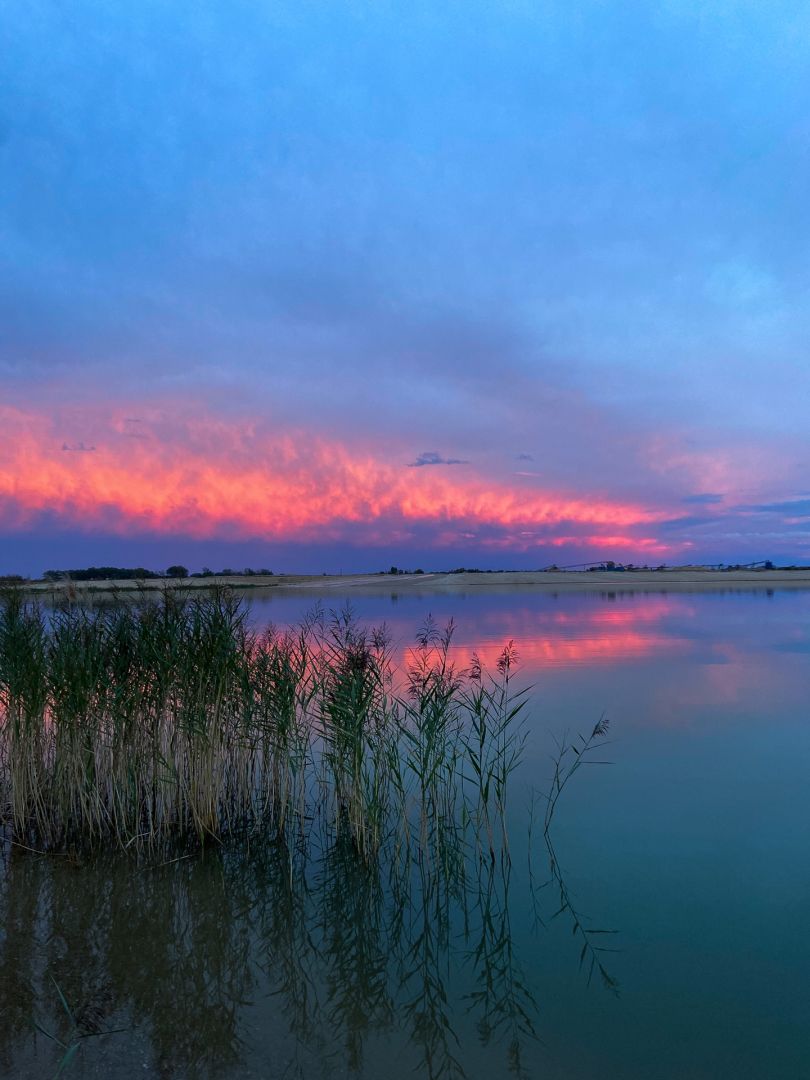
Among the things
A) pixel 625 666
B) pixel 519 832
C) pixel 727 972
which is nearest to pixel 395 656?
pixel 625 666

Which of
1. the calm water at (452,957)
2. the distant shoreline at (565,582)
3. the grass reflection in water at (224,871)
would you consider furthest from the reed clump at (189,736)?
the distant shoreline at (565,582)

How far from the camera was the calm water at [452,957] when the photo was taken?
448cm

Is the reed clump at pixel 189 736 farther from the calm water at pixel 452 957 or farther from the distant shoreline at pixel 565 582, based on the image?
the distant shoreline at pixel 565 582

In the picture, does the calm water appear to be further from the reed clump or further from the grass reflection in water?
the reed clump

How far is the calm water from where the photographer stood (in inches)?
176

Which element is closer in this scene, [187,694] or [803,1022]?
[803,1022]

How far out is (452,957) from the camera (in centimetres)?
569

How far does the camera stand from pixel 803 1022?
484 centimetres

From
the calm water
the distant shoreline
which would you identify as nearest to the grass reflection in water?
the calm water

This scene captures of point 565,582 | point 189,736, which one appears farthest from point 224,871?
point 565,582

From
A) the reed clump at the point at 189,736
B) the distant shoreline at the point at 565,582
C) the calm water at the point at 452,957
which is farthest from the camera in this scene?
the distant shoreline at the point at 565,582

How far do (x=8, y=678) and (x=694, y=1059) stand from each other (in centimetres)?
784

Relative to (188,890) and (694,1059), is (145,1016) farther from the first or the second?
(694,1059)

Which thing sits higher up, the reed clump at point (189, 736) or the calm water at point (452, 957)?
the reed clump at point (189, 736)
